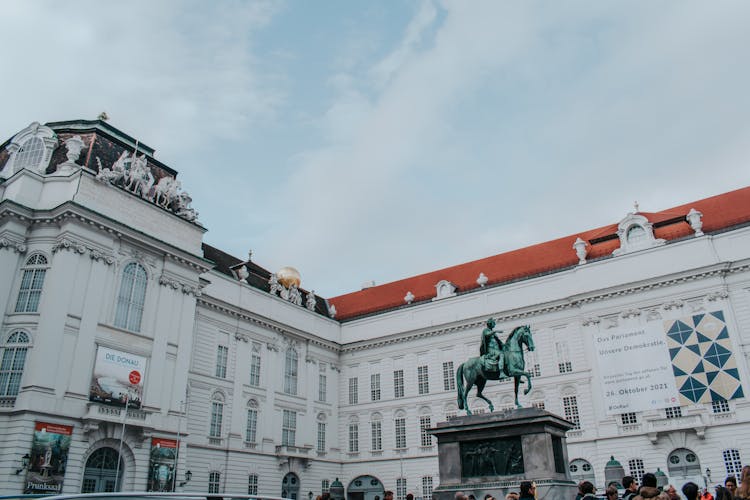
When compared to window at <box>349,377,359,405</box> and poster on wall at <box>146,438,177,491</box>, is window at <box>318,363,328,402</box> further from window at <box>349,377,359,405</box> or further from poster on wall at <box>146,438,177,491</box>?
poster on wall at <box>146,438,177,491</box>

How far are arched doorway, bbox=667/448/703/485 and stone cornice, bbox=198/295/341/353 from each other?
25007 millimetres

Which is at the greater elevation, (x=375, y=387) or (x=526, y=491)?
(x=375, y=387)

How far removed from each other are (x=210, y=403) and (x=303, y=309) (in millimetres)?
12305

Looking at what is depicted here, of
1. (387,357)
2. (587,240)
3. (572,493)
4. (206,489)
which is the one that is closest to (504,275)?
(587,240)

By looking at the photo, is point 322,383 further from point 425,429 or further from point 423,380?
point 425,429

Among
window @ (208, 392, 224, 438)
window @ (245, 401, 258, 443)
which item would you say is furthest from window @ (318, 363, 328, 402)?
window @ (208, 392, 224, 438)

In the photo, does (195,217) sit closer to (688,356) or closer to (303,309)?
(303,309)

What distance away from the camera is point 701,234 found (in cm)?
3716

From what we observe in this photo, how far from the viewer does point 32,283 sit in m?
29.4

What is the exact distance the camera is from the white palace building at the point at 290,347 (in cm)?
2883

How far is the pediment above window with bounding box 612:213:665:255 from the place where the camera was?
39.2m

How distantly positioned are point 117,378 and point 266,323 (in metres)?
13.7

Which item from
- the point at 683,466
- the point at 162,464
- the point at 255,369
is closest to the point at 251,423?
the point at 255,369

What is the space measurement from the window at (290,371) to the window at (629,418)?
72.6ft
